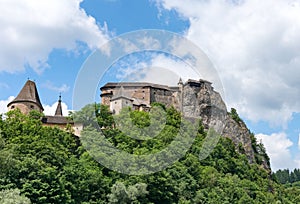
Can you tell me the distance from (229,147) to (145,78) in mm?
46890

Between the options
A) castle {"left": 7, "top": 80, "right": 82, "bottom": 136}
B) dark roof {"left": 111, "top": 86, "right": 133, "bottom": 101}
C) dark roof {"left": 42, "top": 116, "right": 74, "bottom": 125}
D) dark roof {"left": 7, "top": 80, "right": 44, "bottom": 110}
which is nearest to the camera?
castle {"left": 7, "top": 80, "right": 82, "bottom": 136}

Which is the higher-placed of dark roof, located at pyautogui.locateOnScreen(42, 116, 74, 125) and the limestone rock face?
the limestone rock face

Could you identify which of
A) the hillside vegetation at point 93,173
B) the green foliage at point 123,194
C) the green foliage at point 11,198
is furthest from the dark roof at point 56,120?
the green foliage at point 11,198

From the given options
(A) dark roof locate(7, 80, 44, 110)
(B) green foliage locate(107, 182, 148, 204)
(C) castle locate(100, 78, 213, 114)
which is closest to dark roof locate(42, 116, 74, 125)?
(A) dark roof locate(7, 80, 44, 110)

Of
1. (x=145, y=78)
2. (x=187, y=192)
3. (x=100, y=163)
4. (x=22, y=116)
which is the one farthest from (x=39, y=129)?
(x=145, y=78)

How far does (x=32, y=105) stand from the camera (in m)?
62.5

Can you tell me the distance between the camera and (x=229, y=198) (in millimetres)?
52062

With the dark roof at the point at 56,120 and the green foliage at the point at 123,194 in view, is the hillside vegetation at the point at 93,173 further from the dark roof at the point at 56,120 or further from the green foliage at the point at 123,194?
the dark roof at the point at 56,120

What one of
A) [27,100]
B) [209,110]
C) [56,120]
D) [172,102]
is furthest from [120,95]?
[209,110]

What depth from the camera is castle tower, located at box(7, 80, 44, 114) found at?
203ft

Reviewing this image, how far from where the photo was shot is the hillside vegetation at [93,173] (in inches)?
1427

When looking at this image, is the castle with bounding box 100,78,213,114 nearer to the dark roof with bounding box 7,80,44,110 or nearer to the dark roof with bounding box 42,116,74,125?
the dark roof with bounding box 42,116,74,125

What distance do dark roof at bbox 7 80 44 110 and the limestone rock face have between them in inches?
933

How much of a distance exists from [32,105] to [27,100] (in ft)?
3.21
